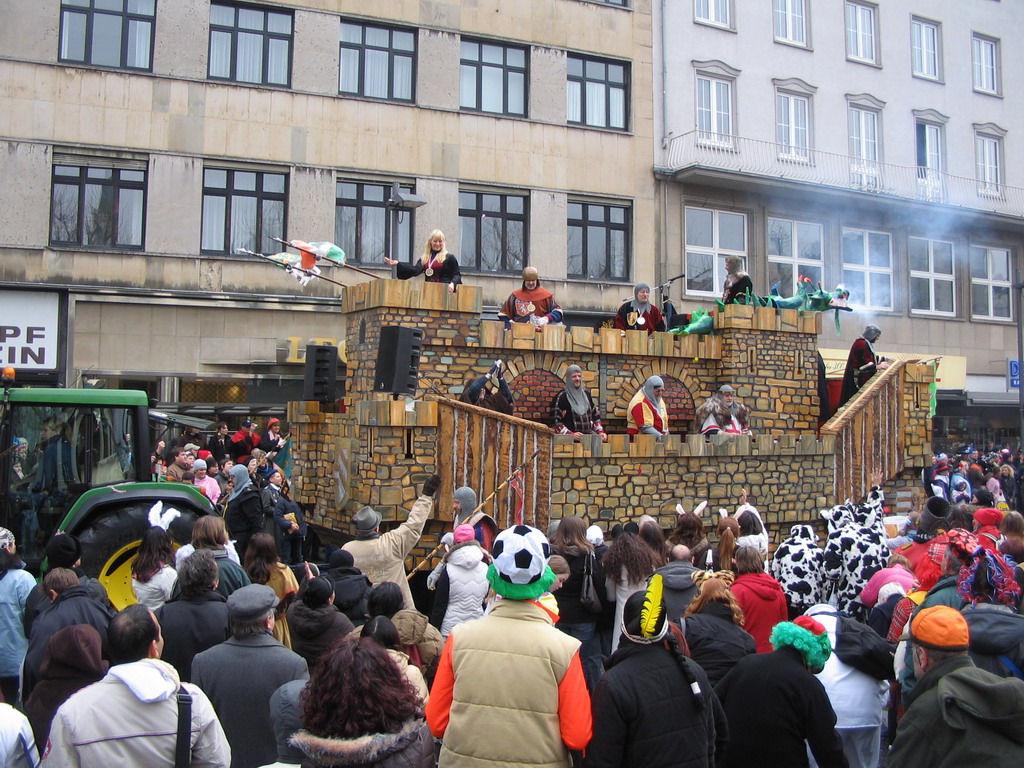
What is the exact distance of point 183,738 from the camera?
3.70m

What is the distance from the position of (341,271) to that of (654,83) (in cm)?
986

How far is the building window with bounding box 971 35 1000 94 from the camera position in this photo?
3092cm

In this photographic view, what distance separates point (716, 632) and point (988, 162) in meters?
30.6

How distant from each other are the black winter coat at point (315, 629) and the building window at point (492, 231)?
18097mm

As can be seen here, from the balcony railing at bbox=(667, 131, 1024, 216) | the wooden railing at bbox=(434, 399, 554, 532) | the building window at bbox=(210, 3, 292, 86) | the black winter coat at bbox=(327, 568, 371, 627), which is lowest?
the black winter coat at bbox=(327, 568, 371, 627)

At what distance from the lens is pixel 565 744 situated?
12.2ft

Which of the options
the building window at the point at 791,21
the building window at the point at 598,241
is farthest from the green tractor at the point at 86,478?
the building window at the point at 791,21

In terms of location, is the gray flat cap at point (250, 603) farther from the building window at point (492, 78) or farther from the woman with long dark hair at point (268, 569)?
the building window at point (492, 78)

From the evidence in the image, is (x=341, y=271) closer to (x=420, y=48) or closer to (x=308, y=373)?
(x=420, y=48)

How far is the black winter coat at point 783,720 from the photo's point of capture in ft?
14.3

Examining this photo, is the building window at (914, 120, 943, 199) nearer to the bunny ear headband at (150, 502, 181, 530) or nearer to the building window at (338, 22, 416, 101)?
the building window at (338, 22, 416, 101)

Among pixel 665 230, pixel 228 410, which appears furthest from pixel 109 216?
pixel 665 230

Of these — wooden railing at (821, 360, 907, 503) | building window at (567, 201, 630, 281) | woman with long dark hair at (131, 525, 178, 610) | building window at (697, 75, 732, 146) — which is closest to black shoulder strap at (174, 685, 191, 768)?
woman with long dark hair at (131, 525, 178, 610)

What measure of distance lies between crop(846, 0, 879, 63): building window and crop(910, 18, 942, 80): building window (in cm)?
162
